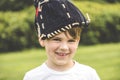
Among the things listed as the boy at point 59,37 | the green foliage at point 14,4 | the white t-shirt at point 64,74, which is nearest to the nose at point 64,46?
the boy at point 59,37

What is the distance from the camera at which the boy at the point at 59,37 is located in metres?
4.08

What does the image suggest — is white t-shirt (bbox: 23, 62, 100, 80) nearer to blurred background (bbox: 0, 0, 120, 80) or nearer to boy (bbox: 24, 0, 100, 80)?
boy (bbox: 24, 0, 100, 80)

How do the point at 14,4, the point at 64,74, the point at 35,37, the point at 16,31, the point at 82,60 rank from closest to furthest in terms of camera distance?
the point at 64,74 < the point at 82,60 < the point at 16,31 < the point at 35,37 < the point at 14,4

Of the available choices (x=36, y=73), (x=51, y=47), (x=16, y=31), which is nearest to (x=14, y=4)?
(x=16, y=31)

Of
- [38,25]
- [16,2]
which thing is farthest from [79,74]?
[16,2]

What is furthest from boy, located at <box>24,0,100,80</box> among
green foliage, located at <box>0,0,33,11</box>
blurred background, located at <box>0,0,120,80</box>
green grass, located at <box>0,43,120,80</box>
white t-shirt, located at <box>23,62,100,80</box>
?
green foliage, located at <box>0,0,33,11</box>

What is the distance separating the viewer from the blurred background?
1066cm

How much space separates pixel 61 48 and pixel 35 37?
26.6 feet

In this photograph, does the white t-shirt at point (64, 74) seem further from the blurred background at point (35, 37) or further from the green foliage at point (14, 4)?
the green foliage at point (14, 4)

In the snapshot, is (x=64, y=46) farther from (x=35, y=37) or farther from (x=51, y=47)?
(x=35, y=37)

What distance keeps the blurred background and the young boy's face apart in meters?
5.95

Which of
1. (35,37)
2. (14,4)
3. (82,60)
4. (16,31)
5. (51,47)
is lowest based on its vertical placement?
(35,37)

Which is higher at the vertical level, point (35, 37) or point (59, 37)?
point (59, 37)

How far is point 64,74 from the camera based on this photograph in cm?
420
